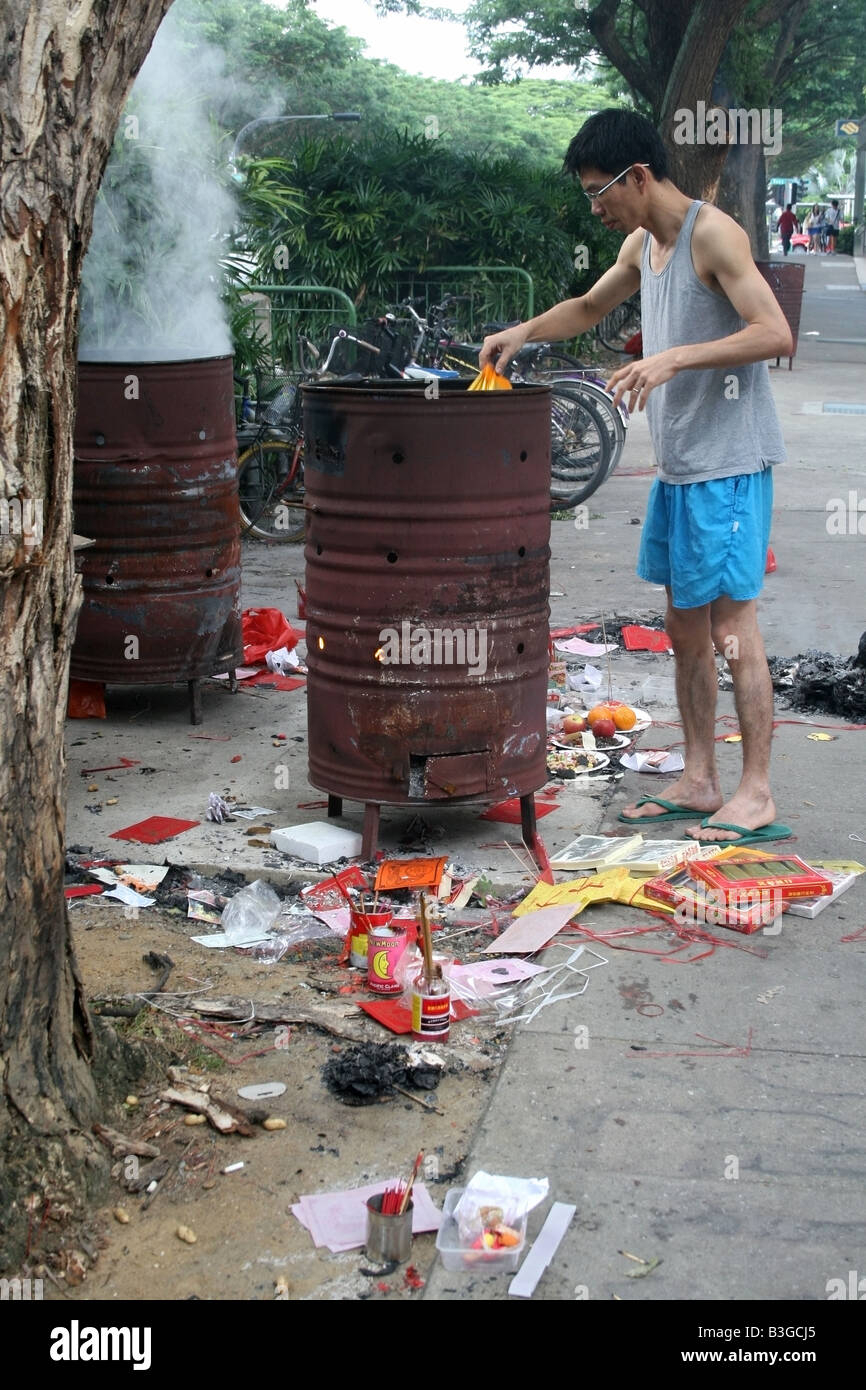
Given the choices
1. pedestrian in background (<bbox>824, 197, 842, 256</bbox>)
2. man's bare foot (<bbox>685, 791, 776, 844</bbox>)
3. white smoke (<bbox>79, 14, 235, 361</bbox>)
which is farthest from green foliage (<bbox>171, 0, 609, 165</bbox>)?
man's bare foot (<bbox>685, 791, 776, 844</bbox>)

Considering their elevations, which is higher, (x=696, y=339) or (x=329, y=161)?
(x=329, y=161)

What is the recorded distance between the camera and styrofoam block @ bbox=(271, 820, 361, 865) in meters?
4.40

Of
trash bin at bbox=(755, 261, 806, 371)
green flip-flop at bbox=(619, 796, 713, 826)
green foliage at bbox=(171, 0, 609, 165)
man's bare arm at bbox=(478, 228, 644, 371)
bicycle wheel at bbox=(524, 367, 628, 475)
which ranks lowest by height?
green flip-flop at bbox=(619, 796, 713, 826)

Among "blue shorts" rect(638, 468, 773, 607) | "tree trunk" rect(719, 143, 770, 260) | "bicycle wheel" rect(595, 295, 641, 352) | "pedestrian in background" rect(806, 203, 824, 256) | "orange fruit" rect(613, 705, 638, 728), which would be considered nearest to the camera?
"blue shorts" rect(638, 468, 773, 607)

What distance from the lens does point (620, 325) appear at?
21.0 m

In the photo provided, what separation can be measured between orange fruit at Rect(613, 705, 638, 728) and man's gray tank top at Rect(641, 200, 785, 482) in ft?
4.81

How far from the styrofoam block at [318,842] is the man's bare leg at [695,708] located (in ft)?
3.13

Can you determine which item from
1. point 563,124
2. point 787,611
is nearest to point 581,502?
point 787,611

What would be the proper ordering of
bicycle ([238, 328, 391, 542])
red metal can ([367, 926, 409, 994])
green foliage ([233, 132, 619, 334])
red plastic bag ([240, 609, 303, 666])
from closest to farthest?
red metal can ([367, 926, 409, 994]) → red plastic bag ([240, 609, 303, 666]) → bicycle ([238, 328, 391, 542]) → green foliage ([233, 132, 619, 334])

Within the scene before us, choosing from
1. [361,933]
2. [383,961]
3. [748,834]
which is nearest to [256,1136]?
[383,961]

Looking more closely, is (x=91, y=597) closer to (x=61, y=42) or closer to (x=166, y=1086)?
(x=166, y=1086)

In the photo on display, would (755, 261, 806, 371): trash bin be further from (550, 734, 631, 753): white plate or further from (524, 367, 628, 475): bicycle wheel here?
(550, 734, 631, 753): white plate
